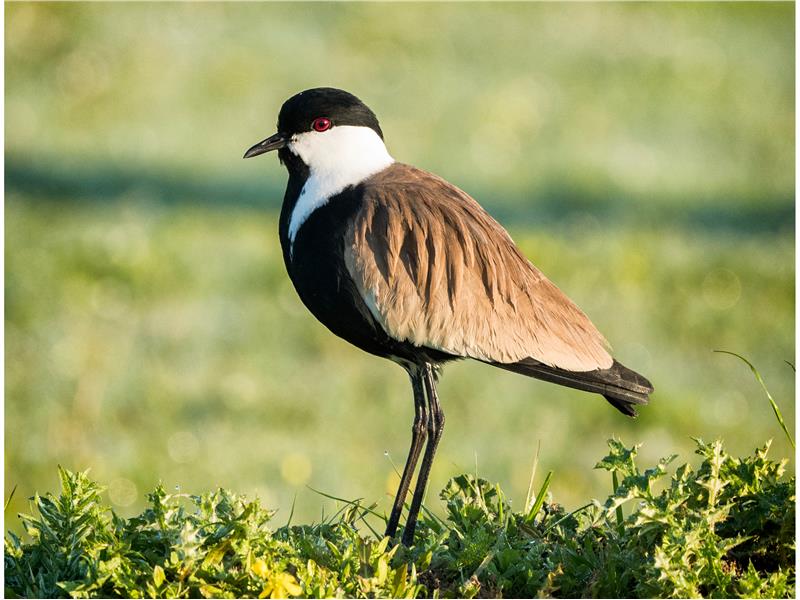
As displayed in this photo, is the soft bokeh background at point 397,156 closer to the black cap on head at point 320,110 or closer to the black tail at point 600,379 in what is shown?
the black tail at point 600,379

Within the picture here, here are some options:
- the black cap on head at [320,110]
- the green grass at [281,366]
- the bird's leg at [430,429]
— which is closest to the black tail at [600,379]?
the bird's leg at [430,429]

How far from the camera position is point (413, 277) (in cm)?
409

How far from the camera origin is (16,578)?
3.79m

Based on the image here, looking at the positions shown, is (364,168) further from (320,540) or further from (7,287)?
(7,287)

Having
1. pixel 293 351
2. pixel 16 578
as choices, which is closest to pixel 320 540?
pixel 16 578

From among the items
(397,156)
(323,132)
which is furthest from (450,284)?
(397,156)

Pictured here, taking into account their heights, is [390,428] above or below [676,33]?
below

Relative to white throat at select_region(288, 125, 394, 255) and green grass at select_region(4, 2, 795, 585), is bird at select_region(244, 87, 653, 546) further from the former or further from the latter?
green grass at select_region(4, 2, 795, 585)

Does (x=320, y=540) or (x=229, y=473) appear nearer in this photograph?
(x=320, y=540)

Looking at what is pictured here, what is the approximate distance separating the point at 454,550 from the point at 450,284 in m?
0.95

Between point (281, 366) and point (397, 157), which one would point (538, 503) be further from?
point (397, 157)

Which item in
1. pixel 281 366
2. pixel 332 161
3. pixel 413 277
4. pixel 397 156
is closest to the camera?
pixel 413 277

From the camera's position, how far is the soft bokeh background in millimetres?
7453

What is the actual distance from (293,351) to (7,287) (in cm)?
238
